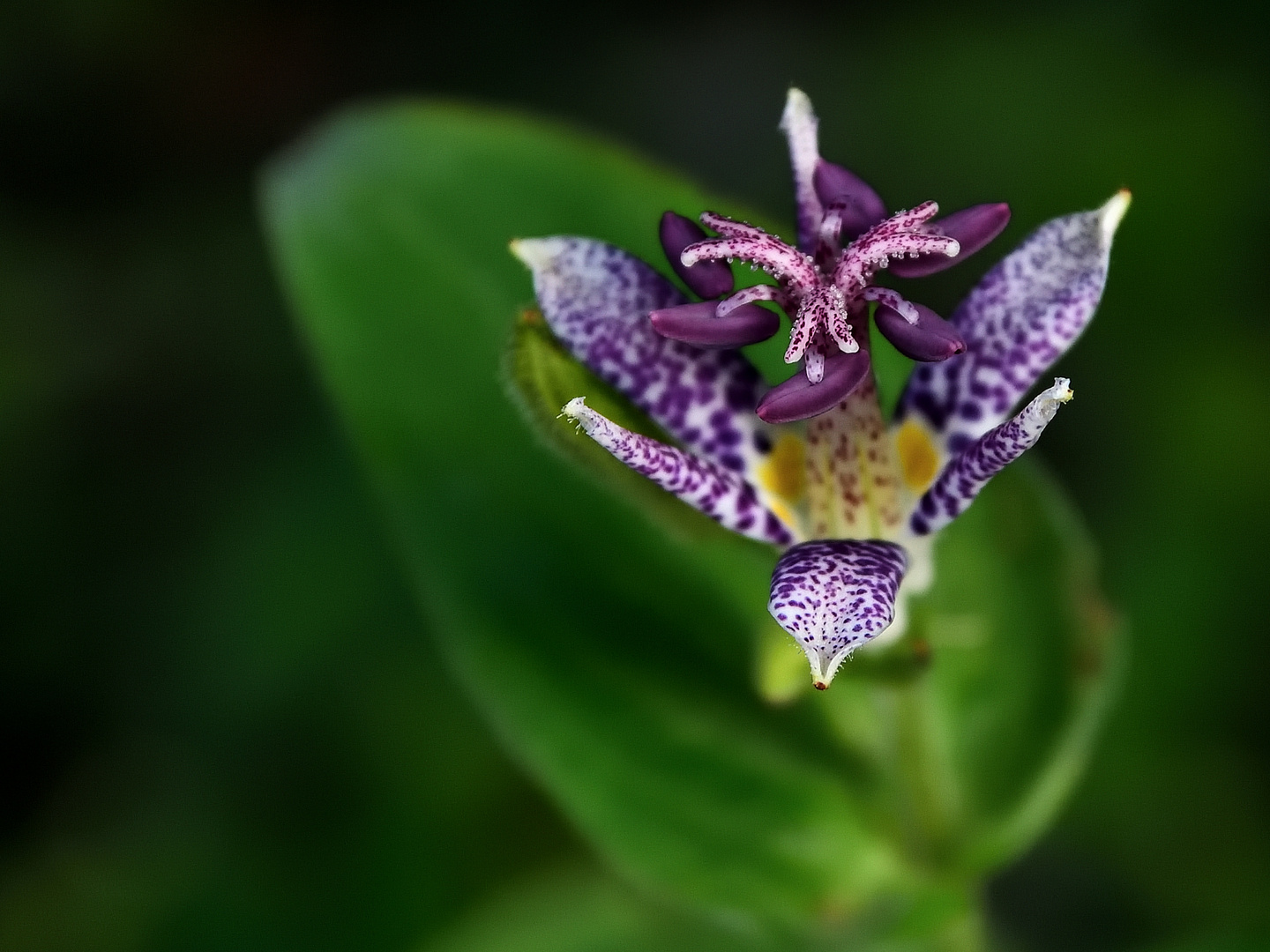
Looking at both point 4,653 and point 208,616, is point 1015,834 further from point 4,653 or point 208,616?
point 4,653

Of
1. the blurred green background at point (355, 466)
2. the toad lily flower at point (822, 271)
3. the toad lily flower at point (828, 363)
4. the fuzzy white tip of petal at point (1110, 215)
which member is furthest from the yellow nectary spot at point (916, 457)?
the blurred green background at point (355, 466)

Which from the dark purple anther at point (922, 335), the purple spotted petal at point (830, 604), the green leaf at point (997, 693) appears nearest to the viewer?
the purple spotted petal at point (830, 604)

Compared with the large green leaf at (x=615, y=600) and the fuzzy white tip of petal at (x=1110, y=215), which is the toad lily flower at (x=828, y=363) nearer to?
the fuzzy white tip of petal at (x=1110, y=215)

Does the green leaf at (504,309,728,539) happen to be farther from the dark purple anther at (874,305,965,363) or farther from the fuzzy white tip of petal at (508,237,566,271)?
the dark purple anther at (874,305,965,363)

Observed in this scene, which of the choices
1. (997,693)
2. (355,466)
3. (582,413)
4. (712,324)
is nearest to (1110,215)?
(712,324)

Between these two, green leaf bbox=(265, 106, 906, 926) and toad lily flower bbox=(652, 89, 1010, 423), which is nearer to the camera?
toad lily flower bbox=(652, 89, 1010, 423)

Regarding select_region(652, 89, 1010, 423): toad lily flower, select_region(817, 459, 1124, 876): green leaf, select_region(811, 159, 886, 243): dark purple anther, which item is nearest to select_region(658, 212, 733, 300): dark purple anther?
select_region(652, 89, 1010, 423): toad lily flower

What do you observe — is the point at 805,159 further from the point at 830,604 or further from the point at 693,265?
the point at 830,604
